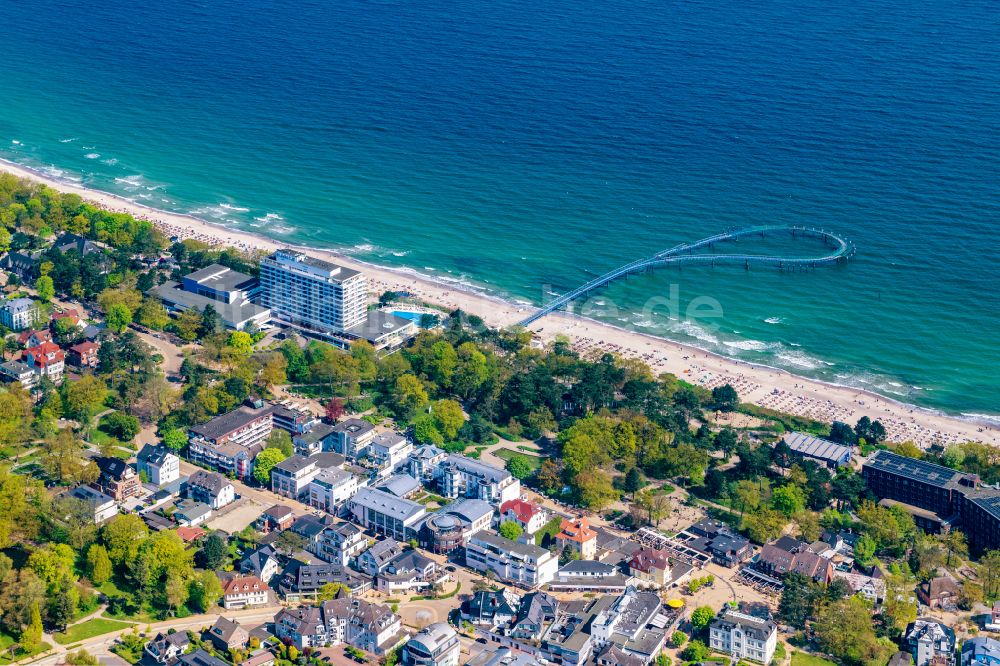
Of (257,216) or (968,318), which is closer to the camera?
(968,318)

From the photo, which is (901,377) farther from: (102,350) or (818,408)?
(102,350)

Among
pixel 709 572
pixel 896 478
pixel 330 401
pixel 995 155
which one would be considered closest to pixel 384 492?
pixel 330 401

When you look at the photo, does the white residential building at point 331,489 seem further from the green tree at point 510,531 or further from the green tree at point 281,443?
the green tree at point 510,531

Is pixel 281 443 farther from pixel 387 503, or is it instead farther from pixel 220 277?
pixel 220 277

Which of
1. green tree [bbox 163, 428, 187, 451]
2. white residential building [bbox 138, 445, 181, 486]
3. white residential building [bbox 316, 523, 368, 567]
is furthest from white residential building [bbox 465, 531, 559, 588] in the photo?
green tree [bbox 163, 428, 187, 451]

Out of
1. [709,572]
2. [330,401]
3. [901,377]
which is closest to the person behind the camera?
[709,572]

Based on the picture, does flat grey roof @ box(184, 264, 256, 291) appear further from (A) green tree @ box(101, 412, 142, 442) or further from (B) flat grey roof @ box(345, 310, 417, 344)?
(A) green tree @ box(101, 412, 142, 442)

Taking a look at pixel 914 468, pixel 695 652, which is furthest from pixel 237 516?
pixel 914 468
